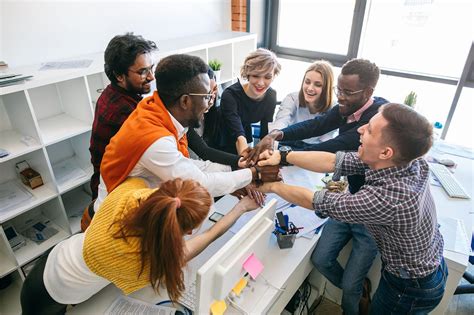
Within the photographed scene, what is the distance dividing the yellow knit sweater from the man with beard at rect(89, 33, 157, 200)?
2.13 ft

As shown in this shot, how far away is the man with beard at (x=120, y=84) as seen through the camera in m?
1.63

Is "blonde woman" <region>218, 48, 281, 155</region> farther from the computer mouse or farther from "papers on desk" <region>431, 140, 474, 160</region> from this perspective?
"papers on desk" <region>431, 140, 474, 160</region>

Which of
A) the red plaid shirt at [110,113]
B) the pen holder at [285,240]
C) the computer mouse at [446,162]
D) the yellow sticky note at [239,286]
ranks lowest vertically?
the computer mouse at [446,162]

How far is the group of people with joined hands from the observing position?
0.99 metres

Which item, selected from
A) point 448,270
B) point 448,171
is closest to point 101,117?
point 448,270

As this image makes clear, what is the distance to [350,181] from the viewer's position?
1636 millimetres

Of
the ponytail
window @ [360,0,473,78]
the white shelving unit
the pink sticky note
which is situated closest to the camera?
the ponytail

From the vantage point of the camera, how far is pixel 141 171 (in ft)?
4.25

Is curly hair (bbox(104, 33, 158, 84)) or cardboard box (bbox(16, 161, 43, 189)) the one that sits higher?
curly hair (bbox(104, 33, 158, 84))

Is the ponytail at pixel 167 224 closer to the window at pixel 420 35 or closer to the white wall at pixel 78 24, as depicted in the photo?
the white wall at pixel 78 24

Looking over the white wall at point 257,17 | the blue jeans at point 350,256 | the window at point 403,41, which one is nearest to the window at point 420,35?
the window at point 403,41

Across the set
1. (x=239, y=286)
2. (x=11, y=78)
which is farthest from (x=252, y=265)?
(x=11, y=78)

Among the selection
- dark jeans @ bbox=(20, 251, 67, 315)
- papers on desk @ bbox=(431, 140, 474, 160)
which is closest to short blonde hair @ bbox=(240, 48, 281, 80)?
papers on desk @ bbox=(431, 140, 474, 160)

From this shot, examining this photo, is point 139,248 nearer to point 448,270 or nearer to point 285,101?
point 448,270
